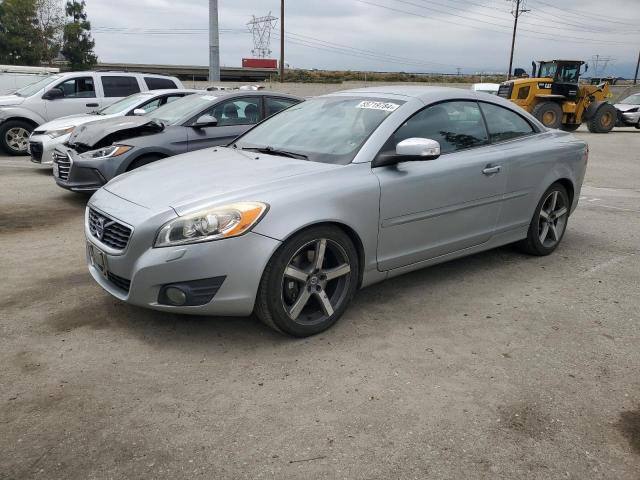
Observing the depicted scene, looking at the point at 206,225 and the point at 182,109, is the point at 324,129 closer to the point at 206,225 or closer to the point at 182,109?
the point at 206,225

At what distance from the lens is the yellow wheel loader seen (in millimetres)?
18719

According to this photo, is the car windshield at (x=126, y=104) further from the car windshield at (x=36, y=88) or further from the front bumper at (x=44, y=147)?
the car windshield at (x=36, y=88)

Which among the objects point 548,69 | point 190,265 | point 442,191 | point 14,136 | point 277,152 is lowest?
point 14,136

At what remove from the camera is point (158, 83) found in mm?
12023

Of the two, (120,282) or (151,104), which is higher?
(151,104)

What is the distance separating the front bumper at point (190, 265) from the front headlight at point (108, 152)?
3594mm

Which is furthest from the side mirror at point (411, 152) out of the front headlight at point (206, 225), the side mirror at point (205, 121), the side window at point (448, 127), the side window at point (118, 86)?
the side window at point (118, 86)

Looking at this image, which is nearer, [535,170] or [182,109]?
[535,170]

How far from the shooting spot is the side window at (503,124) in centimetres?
457

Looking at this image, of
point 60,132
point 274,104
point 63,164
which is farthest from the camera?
point 60,132

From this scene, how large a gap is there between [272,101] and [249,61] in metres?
76.5

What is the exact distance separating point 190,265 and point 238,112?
4.76m

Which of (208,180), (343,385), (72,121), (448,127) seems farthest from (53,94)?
(343,385)

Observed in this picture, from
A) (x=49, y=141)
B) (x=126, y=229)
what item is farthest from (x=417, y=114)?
(x=49, y=141)
